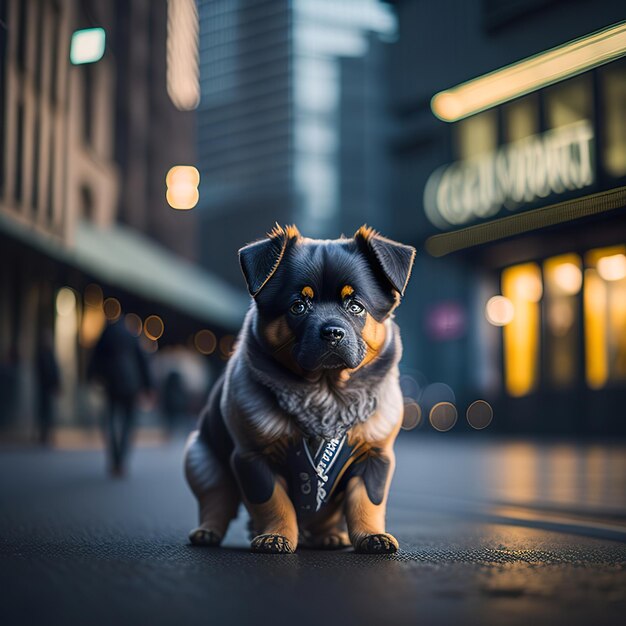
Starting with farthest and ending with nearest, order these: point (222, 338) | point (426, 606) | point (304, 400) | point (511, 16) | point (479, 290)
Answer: point (222, 338) → point (479, 290) → point (511, 16) → point (304, 400) → point (426, 606)

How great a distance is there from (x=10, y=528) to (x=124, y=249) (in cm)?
2588

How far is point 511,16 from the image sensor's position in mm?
14055

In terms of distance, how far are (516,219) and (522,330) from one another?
339 centimetres

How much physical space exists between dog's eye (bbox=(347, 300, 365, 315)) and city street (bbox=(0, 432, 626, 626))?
1051 millimetres

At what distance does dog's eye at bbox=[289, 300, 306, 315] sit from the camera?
4496 mm

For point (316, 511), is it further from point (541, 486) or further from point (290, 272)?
point (541, 486)

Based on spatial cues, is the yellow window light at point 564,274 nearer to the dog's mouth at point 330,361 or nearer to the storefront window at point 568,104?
the storefront window at point 568,104

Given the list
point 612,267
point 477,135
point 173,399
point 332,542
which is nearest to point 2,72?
point 332,542

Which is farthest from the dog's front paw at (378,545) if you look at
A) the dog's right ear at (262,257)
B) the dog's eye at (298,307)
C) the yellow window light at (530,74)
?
the yellow window light at (530,74)

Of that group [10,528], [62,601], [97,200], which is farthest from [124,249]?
[62,601]

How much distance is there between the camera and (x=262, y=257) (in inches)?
182

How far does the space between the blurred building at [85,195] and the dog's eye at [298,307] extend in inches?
107

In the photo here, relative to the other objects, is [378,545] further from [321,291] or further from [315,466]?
[321,291]

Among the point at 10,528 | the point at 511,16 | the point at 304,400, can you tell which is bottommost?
the point at 10,528
